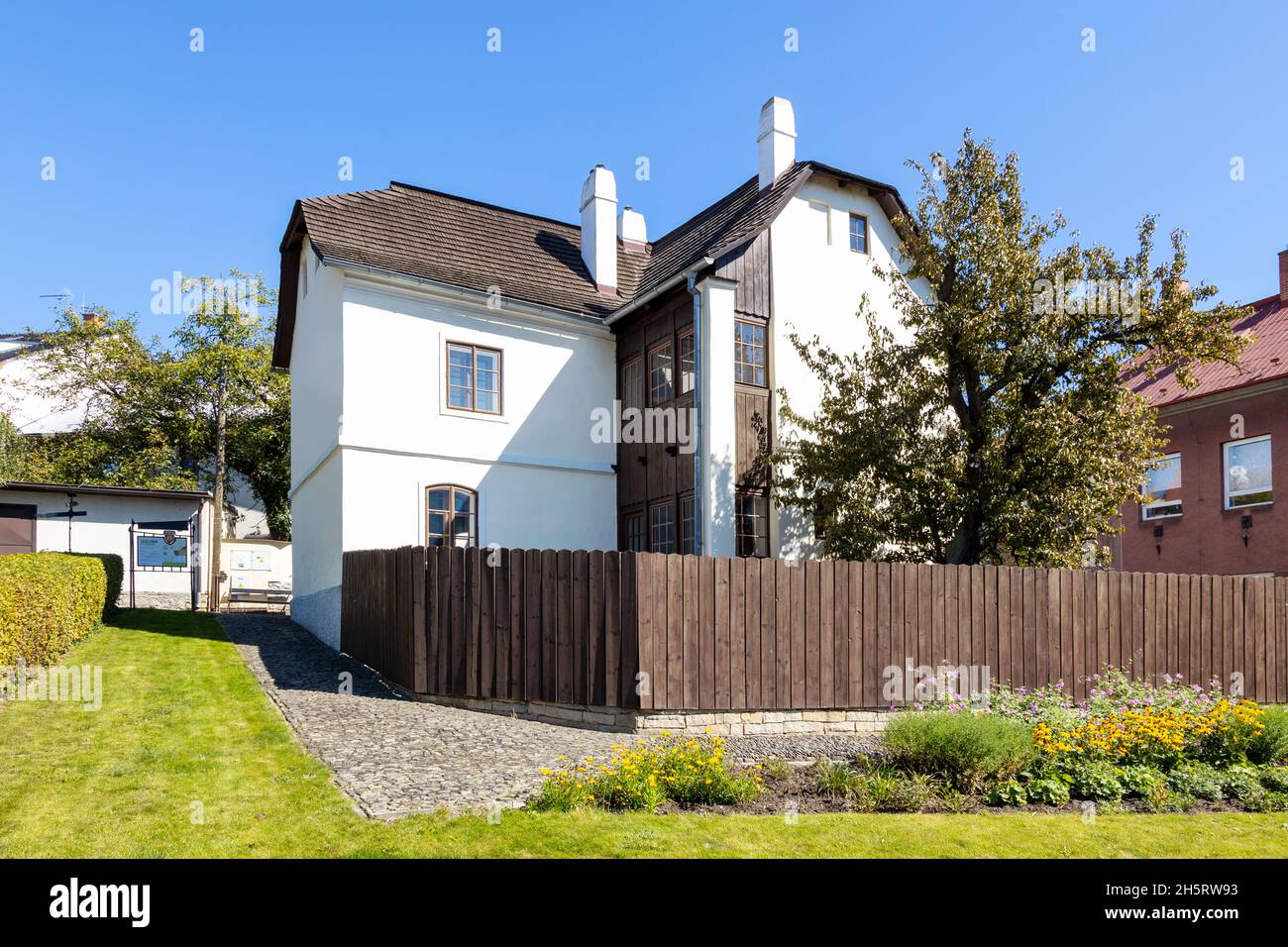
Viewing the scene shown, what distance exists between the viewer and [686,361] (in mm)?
16953

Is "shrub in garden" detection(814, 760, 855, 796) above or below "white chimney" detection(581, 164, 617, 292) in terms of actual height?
below

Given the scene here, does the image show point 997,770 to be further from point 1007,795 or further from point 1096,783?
point 1096,783

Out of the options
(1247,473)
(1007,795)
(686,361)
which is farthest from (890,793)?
(1247,473)

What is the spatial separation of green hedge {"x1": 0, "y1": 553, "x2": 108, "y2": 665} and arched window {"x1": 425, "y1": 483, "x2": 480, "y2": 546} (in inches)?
212

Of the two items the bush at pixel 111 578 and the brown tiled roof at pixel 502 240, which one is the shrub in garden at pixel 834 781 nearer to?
the brown tiled roof at pixel 502 240

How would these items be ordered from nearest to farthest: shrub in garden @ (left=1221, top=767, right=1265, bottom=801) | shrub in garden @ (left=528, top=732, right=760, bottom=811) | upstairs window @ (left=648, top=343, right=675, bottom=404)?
shrub in garden @ (left=528, top=732, right=760, bottom=811) → shrub in garden @ (left=1221, top=767, right=1265, bottom=801) → upstairs window @ (left=648, top=343, right=675, bottom=404)

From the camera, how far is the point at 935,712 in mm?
9234

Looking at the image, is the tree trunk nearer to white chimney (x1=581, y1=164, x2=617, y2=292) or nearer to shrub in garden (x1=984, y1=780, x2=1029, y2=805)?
white chimney (x1=581, y1=164, x2=617, y2=292)

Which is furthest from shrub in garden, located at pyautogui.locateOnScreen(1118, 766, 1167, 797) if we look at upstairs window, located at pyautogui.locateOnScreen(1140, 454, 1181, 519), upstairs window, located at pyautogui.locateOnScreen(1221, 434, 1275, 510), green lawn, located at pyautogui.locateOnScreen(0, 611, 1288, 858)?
upstairs window, located at pyautogui.locateOnScreen(1140, 454, 1181, 519)

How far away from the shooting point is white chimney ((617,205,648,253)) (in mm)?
22234

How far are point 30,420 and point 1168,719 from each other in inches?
1548

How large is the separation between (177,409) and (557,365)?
64.9 feet
